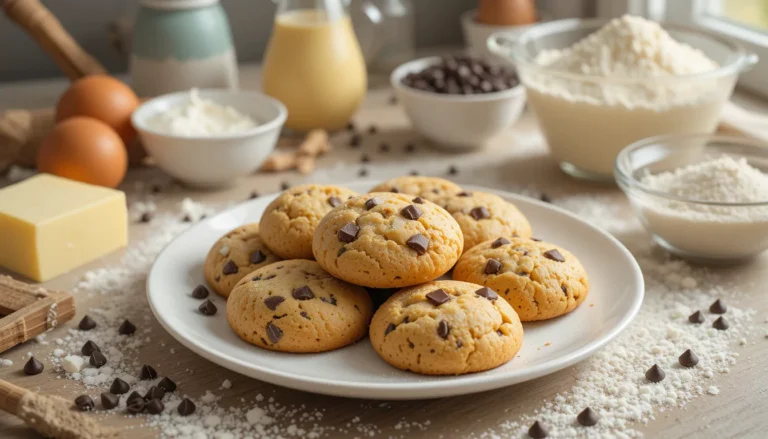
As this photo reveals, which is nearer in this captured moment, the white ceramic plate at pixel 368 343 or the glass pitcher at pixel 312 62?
the white ceramic plate at pixel 368 343

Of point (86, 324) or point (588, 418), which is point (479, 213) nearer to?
point (588, 418)

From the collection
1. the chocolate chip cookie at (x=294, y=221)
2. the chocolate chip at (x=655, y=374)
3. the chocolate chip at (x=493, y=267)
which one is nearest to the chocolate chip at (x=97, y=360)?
the chocolate chip cookie at (x=294, y=221)

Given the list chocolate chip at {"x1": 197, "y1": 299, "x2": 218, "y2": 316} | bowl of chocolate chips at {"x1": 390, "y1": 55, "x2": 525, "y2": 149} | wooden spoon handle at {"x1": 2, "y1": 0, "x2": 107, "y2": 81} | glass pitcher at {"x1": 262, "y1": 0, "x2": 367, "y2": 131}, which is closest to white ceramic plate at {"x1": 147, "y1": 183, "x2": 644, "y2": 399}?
chocolate chip at {"x1": 197, "y1": 299, "x2": 218, "y2": 316}

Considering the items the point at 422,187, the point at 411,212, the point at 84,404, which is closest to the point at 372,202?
the point at 411,212

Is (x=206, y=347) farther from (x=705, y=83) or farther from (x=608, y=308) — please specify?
(x=705, y=83)

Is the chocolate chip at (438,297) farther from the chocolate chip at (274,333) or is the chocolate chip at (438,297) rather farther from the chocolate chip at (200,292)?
the chocolate chip at (200,292)

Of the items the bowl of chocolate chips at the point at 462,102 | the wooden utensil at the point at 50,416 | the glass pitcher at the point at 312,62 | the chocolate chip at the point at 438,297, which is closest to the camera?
the wooden utensil at the point at 50,416

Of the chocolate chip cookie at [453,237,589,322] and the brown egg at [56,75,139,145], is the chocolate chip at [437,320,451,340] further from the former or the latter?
the brown egg at [56,75,139,145]
